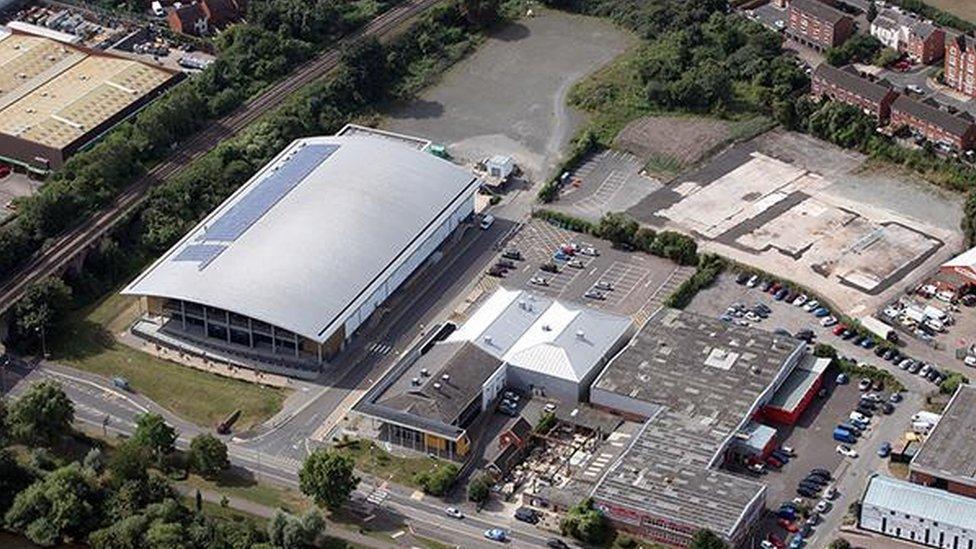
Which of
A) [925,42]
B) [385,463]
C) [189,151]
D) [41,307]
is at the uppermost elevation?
[925,42]

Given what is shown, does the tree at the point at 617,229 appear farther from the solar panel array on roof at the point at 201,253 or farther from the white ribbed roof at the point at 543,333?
the solar panel array on roof at the point at 201,253

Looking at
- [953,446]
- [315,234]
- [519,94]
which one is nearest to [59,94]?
[315,234]

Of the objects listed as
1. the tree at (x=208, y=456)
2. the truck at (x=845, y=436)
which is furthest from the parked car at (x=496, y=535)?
the truck at (x=845, y=436)

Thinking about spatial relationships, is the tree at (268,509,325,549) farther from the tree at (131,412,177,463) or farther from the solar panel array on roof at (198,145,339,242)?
the solar panel array on roof at (198,145,339,242)

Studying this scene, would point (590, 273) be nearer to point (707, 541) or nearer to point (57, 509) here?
point (707, 541)

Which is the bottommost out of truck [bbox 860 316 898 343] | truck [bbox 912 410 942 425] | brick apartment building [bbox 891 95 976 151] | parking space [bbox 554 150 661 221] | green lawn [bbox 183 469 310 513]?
green lawn [bbox 183 469 310 513]

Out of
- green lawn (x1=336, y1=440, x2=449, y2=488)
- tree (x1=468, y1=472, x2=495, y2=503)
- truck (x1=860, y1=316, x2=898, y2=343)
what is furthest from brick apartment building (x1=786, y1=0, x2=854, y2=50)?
tree (x1=468, y1=472, x2=495, y2=503)

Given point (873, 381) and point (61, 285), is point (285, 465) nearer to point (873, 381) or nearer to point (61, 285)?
point (61, 285)
